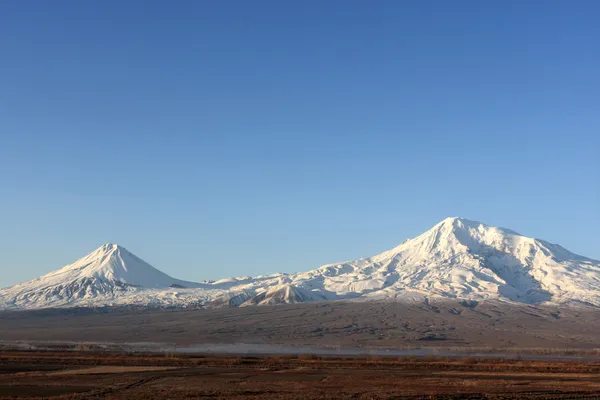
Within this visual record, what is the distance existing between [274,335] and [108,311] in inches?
3357

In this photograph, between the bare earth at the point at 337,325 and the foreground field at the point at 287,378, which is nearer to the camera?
the foreground field at the point at 287,378

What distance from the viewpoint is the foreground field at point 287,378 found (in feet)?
134

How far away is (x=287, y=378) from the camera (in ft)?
166

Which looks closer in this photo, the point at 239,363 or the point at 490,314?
the point at 239,363

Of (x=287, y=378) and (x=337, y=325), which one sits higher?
(x=337, y=325)

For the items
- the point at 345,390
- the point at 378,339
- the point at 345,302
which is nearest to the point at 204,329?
the point at 378,339

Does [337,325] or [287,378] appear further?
[337,325]

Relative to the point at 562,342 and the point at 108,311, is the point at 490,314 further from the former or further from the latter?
the point at 108,311

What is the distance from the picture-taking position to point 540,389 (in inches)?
1703

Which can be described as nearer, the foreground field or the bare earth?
the foreground field

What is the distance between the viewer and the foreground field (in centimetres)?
4072

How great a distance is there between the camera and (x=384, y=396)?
39.3 m

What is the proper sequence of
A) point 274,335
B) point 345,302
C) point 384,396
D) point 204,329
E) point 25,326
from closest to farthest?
point 384,396 → point 274,335 → point 204,329 → point 25,326 → point 345,302

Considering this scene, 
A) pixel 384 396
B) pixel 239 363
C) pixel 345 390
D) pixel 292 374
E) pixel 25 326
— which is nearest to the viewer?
pixel 384 396
